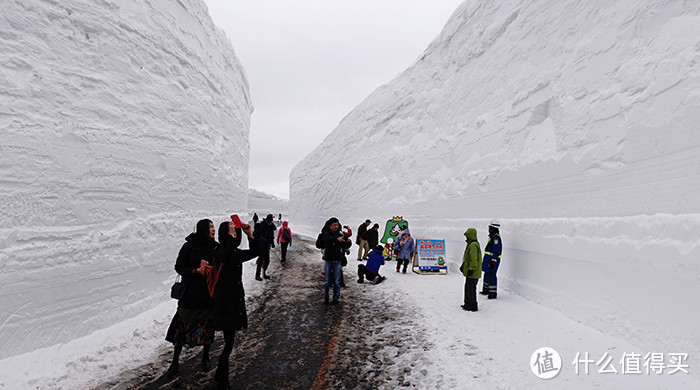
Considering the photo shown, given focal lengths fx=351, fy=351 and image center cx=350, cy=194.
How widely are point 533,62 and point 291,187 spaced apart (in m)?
34.9

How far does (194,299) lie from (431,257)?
770 centimetres

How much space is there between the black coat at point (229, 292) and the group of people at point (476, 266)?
4188 mm

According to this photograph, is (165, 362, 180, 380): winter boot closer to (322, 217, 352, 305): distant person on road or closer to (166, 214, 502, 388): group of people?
(166, 214, 502, 388): group of people

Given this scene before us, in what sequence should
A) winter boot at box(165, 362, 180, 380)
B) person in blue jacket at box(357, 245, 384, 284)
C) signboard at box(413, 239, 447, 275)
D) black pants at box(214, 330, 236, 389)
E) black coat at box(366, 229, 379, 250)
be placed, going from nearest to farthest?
black pants at box(214, 330, 236, 389) → winter boot at box(165, 362, 180, 380) → person in blue jacket at box(357, 245, 384, 284) → signboard at box(413, 239, 447, 275) → black coat at box(366, 229, 379, 250)

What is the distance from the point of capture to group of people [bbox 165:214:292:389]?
361cm

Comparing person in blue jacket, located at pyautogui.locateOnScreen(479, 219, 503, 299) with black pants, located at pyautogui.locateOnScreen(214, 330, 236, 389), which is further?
person in blue jacket, located at pyautogui.locateOnScreen(479, 219, 503, 299)

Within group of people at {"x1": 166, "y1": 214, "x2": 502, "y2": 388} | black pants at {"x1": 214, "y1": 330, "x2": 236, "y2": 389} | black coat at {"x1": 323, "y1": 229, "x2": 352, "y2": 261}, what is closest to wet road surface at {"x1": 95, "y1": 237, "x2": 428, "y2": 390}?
black pants at {"x1": 214, "y1": 330, "x2": 236, "y2": 389}

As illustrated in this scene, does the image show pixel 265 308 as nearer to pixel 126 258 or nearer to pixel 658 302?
pixel 126 258

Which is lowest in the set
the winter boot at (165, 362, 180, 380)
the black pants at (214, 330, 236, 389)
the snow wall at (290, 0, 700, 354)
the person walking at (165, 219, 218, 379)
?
the winter boot at (165, 362, 180, 380)

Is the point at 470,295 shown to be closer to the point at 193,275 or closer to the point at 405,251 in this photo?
the point at 405,251

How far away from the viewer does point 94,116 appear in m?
5.20

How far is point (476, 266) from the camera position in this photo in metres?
6.39

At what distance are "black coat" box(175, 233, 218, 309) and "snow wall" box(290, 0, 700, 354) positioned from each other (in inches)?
205

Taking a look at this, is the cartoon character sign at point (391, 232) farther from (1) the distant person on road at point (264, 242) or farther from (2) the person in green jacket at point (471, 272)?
(2) the person in green jacket at point (471, 272)
